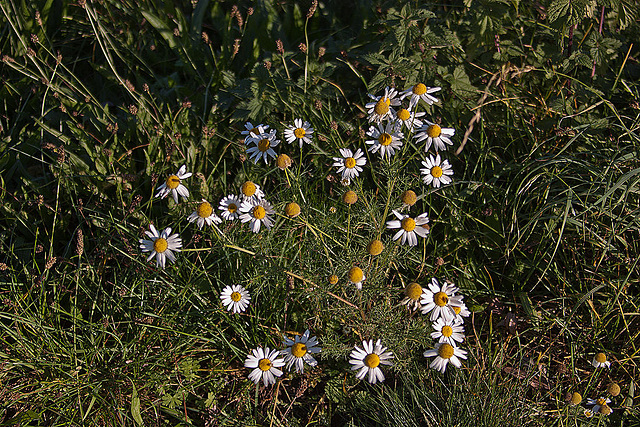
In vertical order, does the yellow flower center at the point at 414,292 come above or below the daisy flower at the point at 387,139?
below

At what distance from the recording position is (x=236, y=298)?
196cm

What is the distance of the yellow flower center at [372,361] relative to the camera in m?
1.72

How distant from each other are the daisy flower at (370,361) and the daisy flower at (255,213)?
1.71 feet

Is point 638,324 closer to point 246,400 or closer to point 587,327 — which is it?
point 587,327

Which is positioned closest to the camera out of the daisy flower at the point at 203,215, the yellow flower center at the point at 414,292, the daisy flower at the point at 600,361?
the yellow flower center at the point at 414,292

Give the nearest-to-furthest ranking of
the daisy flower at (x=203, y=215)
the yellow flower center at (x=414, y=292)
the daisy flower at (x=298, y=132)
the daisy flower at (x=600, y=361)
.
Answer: the yellow flower center at (x=414, y=292) → the daisy flower at (x=203, y=215) → the daisy flower at (x=600, y=361) → the daisy flower at (x=298, y=132)

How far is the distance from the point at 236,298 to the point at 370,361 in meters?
0.56

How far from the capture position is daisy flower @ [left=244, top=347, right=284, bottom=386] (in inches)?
72.6

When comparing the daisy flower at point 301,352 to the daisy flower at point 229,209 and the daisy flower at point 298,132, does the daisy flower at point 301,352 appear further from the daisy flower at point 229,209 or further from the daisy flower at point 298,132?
the daisy flower at point 298,132

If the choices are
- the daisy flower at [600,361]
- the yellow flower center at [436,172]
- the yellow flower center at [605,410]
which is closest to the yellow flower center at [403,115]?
the yellow flower center at [436,172]

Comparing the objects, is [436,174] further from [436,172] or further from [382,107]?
[382,107]

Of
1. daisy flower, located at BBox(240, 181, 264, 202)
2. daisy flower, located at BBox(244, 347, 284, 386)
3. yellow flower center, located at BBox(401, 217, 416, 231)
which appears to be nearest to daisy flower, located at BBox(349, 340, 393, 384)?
daisy flower, located at BBox(244, 347, 284, 386)

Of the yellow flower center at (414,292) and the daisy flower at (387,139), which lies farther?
the daisy flower at (387,139)

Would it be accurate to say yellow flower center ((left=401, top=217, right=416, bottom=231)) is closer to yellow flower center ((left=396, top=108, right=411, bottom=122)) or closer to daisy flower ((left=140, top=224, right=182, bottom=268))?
yellow flower center ((left=396, top=108, right=411, bottom=122))
